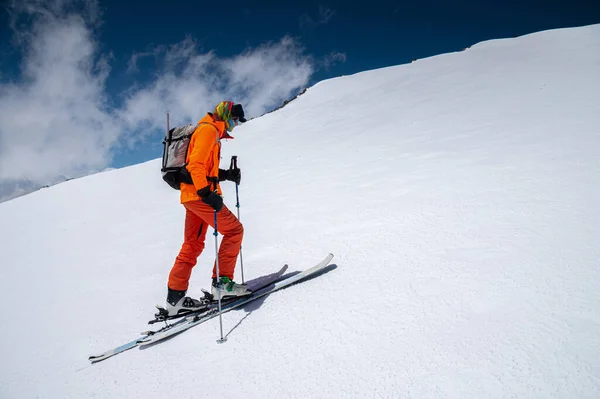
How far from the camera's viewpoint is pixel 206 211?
3855 mm

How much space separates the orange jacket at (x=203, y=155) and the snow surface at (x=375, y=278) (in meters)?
1.62

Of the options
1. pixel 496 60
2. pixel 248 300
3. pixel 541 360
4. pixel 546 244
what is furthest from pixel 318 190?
pixel 496 60

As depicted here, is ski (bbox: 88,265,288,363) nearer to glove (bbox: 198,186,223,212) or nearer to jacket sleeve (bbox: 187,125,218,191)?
glove (bbox: 198,186,223,212)

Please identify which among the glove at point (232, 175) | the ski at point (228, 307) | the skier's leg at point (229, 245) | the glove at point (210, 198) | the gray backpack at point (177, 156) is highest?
the gray backpack at point (177, 156)

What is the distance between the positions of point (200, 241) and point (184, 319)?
100 cm

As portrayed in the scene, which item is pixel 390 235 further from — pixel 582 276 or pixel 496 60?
pixel 496 60

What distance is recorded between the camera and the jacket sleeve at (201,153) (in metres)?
3.56

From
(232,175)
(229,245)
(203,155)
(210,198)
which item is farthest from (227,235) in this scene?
(203,155)

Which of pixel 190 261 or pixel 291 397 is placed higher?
pixel 190 261

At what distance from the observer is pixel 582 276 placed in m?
2.88

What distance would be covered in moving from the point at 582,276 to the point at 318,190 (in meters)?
5.78

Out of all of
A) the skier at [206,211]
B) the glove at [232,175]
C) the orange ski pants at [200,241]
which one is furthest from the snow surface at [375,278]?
the glove at [232,175]

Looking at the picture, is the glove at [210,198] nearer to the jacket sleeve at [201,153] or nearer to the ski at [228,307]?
the jacket sleeve at [201,153]

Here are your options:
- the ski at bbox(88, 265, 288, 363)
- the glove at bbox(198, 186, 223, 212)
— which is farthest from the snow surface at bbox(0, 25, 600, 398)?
the glove at bbox(198, 186, 223, 212)
